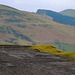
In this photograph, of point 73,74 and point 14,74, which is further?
point 73,74

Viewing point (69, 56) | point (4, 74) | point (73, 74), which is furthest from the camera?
point (69, 56)


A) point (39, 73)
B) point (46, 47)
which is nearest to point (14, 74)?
point (39, 73)

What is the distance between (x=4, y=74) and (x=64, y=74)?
7.46 m

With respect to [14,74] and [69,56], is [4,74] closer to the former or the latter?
[14,74]

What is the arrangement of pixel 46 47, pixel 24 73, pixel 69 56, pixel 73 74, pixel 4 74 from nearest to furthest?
pixel 4 74
pixel 24 73
pixel 73 74
pixel 69 56
pixel 46 47

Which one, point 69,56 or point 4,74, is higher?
point 4,74

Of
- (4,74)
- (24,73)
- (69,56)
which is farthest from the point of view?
(69,56)

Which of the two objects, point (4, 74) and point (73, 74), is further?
point (73, 74)

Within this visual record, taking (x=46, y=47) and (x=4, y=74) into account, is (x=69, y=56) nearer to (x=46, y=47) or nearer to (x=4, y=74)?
(x=46, y=47)

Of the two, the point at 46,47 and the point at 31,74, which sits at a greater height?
the point at 31,74

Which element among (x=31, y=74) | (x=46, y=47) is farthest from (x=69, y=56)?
(x=31, y=74)

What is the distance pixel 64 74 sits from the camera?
2486 cm

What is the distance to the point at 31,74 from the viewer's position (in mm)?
23234

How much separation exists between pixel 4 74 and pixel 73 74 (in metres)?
8.66
